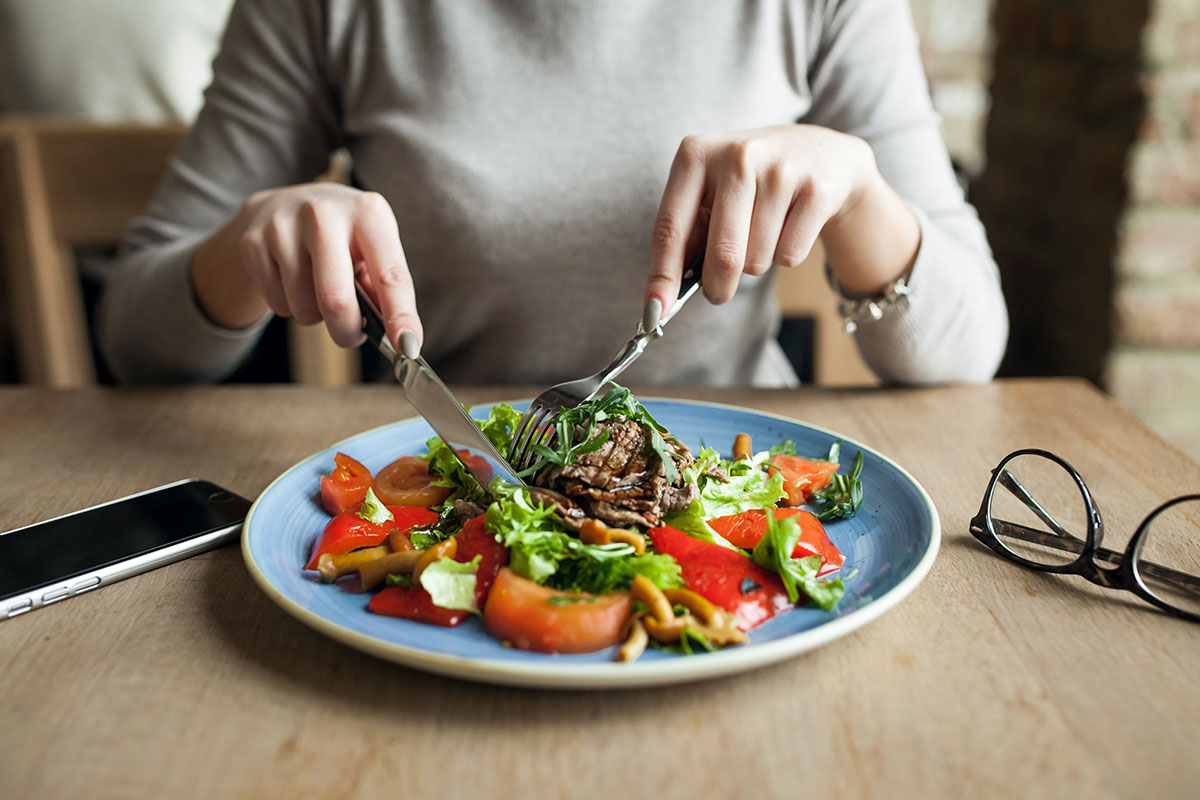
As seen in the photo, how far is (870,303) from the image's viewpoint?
138 centimetres

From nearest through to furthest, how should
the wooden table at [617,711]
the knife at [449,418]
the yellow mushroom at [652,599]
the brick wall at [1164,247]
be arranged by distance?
1. the wooden table at [617,711]
2. the yellow mushroom at [652,599]
3. the knife at [449,418]
4. the brick wall at [1164,247]

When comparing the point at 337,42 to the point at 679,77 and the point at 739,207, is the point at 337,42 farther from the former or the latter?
the point at 739,207

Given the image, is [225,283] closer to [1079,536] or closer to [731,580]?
[731,580]

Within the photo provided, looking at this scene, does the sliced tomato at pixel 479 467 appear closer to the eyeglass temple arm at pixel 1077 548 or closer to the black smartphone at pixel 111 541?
the black smartphone at pixel 111 541

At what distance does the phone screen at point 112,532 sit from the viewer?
82cm

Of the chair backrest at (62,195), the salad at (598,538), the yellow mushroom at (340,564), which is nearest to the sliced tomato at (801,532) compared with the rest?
the salad at (598,538)

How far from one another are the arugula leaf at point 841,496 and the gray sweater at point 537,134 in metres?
0.47

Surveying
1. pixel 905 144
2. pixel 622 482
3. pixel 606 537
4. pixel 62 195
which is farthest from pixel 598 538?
pixel 62 195

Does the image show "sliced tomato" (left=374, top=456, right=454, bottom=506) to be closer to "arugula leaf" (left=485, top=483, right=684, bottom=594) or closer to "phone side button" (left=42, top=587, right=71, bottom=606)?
"arugula leaf" (left=485, top=483, right=684, bottom=594)

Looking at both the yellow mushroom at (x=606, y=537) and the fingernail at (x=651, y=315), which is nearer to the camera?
the yellow mushroom at (x=606, y=537)

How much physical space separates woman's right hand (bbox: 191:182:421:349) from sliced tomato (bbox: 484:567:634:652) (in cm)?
39

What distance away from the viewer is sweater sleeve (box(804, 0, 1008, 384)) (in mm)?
1405

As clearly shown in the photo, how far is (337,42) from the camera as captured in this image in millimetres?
1512

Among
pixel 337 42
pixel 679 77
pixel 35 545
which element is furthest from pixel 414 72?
pixel 35 545
